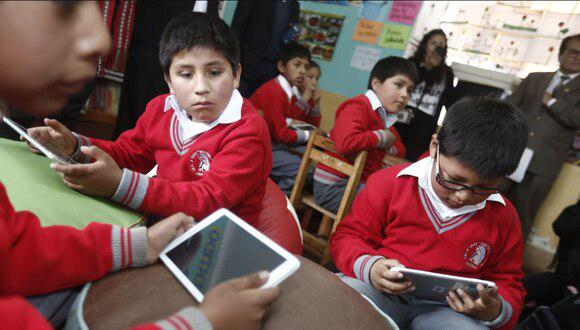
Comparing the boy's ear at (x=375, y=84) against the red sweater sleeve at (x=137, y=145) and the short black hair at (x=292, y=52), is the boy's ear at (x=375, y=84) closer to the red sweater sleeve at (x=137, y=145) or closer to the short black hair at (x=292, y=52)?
the short black hair at (x=292, y=52)

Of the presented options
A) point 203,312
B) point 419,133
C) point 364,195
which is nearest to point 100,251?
point 203,312

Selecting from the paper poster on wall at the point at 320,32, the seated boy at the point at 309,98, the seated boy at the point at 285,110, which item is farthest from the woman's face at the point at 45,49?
the paper poster on wall at the point at 320,32

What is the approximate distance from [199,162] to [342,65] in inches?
113

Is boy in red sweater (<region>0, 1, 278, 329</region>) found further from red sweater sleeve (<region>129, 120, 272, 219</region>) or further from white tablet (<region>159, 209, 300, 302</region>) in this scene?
red sweater sleeve (<region>129, 120, 272, 219</region>)

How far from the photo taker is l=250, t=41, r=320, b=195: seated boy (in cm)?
222

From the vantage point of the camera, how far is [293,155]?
2.31 metres

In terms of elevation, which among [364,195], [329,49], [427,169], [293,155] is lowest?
[293,155]

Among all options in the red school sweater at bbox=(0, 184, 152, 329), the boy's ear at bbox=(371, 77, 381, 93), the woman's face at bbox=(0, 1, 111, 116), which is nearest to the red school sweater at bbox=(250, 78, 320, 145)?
the boy's ear at bbox=(371, 77, 381, 93)

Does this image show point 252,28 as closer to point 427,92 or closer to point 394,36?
point 394,36

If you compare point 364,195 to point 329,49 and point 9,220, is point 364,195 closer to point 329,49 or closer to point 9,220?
point 9,220

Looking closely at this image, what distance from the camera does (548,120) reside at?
8.28 ft

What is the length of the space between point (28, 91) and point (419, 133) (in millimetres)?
2991

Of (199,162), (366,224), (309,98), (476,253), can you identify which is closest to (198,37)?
(199,162)

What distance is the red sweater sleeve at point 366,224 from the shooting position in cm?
109
